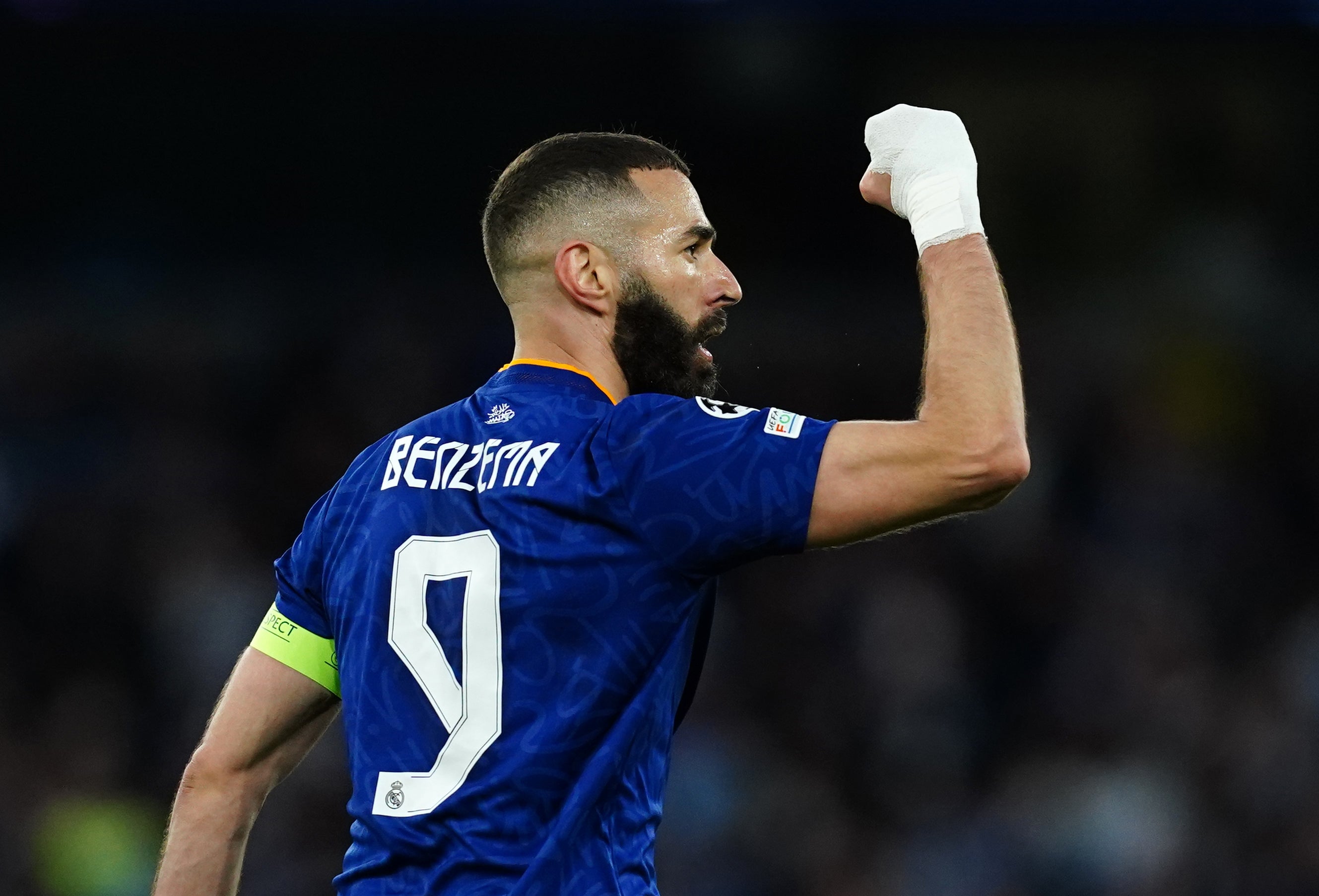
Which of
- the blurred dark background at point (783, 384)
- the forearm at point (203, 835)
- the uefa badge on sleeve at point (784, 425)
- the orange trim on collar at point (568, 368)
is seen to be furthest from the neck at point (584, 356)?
the blurred dark background at point (783, 384)

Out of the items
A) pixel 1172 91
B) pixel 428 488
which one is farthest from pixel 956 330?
pixel 1172 91

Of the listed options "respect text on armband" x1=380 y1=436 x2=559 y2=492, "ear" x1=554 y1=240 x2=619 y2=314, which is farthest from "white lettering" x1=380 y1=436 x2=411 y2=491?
"ear" x1=554 y1=240 x2=619 y2=314

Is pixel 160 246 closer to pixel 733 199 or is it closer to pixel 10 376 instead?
pixel 10 376

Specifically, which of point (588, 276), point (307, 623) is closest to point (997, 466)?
point (588, 276)

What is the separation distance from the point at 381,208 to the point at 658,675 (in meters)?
8.20

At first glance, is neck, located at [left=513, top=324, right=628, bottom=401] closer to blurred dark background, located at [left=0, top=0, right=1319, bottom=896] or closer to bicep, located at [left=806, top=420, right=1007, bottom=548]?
bicep, located at [left=806, top=420, right=1007, bottom=548]

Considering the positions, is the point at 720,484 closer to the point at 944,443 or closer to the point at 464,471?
the point at 944,443

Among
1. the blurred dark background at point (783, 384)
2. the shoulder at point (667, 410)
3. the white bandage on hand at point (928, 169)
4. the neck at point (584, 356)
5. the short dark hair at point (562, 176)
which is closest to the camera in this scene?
the shoulder at point (667, 410)

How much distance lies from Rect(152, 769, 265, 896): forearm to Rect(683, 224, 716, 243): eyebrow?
127 cm

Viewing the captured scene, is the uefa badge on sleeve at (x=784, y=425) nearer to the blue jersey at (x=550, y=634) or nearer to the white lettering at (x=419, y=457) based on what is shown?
the blue jersey at (x=550, y=634)

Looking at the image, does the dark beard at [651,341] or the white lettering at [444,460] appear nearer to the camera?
the white lettering at [444,460]

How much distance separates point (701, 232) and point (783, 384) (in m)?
7.10

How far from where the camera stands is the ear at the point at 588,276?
2.75m

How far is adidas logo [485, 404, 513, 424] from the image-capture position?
2.57 metres
